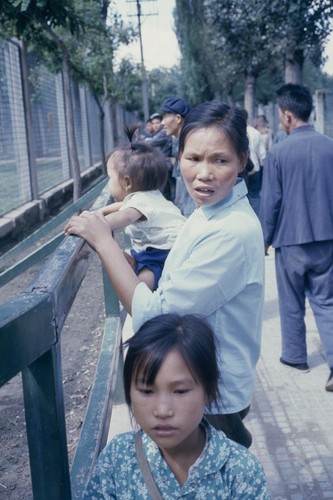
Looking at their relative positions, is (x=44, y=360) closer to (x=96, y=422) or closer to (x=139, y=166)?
(x=96, y=422)

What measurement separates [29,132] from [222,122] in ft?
29.1

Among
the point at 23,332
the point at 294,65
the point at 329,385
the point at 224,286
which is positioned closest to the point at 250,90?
the point at 294,65

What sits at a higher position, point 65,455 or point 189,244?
point 189,244

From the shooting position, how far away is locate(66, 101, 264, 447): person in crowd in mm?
1570

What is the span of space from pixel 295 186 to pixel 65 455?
9.86 ft

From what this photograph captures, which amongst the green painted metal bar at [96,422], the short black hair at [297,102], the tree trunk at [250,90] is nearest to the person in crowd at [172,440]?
the green painted metal bar at [96,422]

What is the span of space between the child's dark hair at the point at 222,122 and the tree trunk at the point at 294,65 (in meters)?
11.1

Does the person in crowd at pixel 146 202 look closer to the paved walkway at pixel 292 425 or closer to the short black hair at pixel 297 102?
the paved walkway at pixel 292 425

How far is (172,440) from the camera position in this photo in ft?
4.43

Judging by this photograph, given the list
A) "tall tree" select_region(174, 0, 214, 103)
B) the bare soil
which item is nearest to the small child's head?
the bare soil

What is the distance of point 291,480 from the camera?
283cm

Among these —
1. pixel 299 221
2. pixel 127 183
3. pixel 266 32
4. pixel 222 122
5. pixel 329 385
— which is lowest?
pixel 329 385

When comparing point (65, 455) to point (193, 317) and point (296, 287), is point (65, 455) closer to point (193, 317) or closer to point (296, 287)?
point (193, 317)

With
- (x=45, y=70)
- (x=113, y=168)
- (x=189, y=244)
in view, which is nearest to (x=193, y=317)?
(x=189, y=244)
